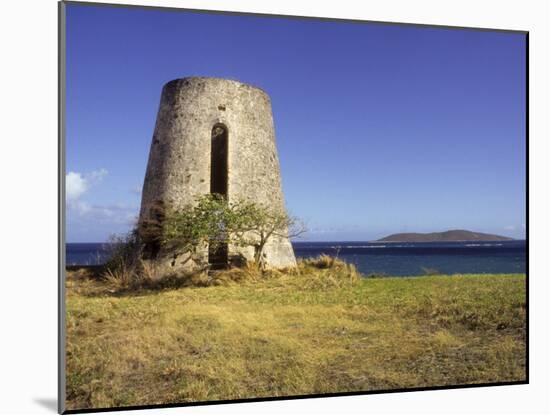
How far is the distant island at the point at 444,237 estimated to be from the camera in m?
6.54

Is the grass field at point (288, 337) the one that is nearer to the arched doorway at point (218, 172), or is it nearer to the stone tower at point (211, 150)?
the arched doorway at point (218, 172)

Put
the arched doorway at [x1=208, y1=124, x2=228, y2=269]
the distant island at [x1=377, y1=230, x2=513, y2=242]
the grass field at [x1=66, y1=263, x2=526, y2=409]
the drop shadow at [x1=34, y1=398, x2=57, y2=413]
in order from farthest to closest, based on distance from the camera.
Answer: the arched doorway at [x1=208, y1=124, x2=228, y2=269]
the distant island at [x1=377, y1=230, x2=513, y2=242]
the grass field at [x1=66, y1=263, x2=526, y2=409]
the drop shadow at [x1=34, y1=398, x2=57, y2=413]

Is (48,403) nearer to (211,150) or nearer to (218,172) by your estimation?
(218,172)

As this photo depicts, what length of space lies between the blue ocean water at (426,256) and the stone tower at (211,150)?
39.2 inches

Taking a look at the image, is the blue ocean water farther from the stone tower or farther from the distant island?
the stone tower

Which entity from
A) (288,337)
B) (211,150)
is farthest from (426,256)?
(211,150)

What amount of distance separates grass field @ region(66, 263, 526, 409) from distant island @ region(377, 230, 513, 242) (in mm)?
621

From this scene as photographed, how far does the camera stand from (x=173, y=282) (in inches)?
273

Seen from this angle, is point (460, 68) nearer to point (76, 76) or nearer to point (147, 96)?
point (147, 96)

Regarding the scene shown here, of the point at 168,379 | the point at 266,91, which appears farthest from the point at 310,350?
the point at 266,91

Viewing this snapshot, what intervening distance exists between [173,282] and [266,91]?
250 cm

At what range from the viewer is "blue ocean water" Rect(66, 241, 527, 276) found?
664 cm

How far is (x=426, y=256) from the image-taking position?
705 centimetres

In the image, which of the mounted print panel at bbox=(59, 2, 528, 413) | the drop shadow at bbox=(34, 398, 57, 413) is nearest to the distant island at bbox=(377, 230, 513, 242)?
the mounted print panel at bbox=(59, 2, 528, 413)
